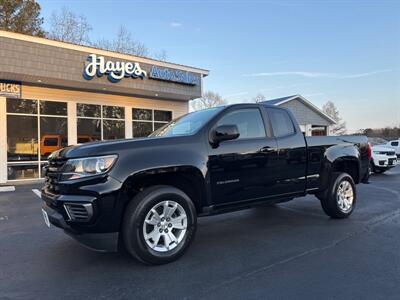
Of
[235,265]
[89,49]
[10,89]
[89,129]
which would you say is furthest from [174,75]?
[235,265]

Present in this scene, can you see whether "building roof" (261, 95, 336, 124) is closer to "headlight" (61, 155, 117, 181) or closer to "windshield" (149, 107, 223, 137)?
"windshield" (149, 107, 223, 137)

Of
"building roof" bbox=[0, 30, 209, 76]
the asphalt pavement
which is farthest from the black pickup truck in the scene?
"building roof" bbox=[0, 30, 209, 76]

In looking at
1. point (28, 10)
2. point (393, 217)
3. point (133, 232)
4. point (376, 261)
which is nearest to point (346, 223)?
point (393, 217)

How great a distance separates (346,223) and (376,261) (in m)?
1.96

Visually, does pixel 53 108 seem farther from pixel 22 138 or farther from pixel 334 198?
pixel 334 198

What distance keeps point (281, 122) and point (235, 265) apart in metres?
2.56

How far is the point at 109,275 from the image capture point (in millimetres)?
4125

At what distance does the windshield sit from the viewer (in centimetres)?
511

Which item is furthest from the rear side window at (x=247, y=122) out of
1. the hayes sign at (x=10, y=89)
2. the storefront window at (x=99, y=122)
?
the storefront window at (x=99, y=122)

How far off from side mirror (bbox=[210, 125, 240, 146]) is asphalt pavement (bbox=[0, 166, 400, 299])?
1472mm

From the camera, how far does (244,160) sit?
514 centimetres

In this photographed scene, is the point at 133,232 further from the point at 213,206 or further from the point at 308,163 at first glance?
the point at 308,163

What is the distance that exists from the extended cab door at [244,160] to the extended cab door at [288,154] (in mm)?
160

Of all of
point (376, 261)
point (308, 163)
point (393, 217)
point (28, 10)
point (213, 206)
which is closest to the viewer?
point (376, 261)
